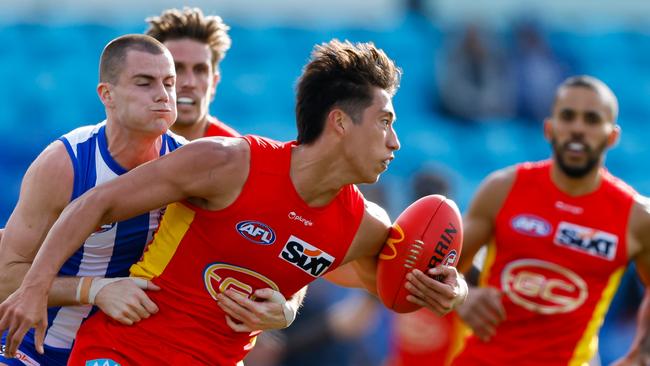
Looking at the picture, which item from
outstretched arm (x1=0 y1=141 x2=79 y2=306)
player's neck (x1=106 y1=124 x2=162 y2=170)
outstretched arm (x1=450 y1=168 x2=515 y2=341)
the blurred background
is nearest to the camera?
outstretched arm (x1=0 y1=141 x2=79 y2=306)

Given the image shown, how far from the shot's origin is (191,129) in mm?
6723

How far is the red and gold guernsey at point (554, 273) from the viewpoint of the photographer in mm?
7148

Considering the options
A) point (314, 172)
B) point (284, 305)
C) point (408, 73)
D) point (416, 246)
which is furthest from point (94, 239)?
point (408, 73)

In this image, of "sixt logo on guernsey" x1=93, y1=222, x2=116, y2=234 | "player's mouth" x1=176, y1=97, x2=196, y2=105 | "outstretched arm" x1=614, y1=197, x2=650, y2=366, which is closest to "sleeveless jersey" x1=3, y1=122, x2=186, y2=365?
"sixt logo on guernsey" x1=93, y1=222, x2=116, y2=234

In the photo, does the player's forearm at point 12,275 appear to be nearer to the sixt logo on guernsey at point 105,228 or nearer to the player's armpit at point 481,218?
the sixt logo on guernsey at point 105,228

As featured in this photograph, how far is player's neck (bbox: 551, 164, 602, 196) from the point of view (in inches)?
291

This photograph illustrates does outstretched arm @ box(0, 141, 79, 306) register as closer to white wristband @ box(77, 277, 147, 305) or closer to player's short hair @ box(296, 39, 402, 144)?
white wristband @ box(77, 277, 147, 305)

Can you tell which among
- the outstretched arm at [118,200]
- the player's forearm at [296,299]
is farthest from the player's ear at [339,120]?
the player's forearm at [296,299]

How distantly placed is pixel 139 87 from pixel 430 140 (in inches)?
358

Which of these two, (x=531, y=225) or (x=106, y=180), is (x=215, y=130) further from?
(x=531, y=225)

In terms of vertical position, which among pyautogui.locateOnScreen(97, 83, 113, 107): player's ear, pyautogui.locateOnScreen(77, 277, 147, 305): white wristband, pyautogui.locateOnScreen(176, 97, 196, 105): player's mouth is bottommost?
pyautogui.locateOnScreen(77, 277, 147, 305): white wristband

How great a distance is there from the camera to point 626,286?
38.2 ft

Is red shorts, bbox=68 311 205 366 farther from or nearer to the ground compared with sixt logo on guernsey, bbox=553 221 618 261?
nearer to the ground

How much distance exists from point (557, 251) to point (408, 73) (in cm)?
849
